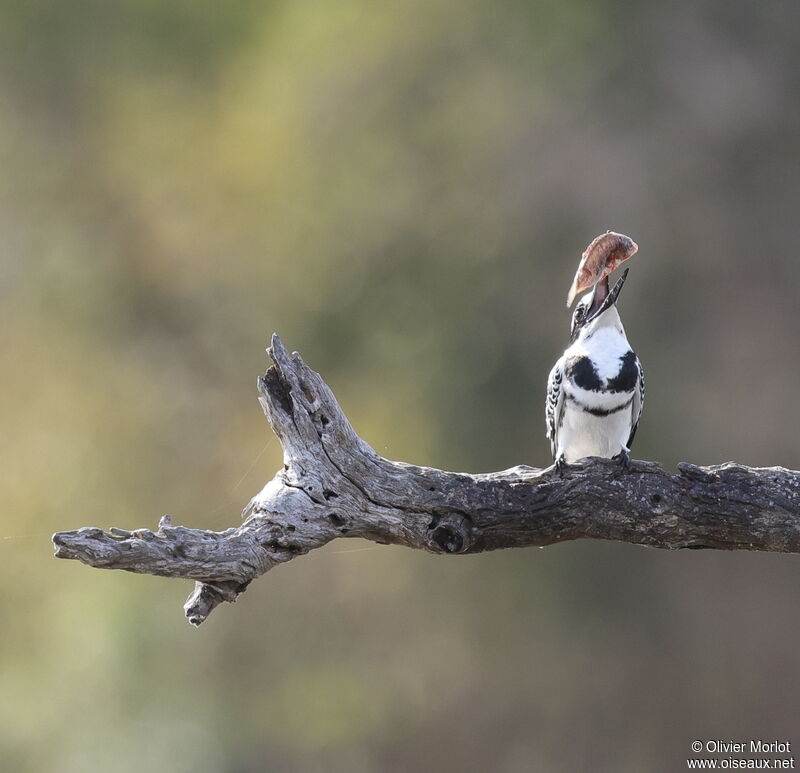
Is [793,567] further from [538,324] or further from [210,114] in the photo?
[210,114]

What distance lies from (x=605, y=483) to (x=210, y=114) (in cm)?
408

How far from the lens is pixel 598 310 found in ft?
8.91

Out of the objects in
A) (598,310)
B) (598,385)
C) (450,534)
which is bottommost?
(450,534)

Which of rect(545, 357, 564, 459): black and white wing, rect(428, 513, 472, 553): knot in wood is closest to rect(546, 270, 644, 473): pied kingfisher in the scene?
rect(545, 357, 564, 459): black and white wing

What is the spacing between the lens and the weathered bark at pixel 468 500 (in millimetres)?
2305

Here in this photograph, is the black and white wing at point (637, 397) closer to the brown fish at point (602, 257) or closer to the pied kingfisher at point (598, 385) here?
the pied kingfisher at point (598, 385)

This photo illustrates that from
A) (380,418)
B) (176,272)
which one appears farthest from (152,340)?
(380,418)

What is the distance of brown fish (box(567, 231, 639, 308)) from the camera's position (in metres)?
2.54

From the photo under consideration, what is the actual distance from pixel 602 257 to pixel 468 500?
0.65 meters

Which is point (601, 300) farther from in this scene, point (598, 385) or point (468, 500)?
point (468, 500)

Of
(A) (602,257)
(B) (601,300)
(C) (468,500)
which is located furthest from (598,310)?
(C) (468,500)

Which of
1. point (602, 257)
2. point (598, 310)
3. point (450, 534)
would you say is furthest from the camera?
point (598, 310)

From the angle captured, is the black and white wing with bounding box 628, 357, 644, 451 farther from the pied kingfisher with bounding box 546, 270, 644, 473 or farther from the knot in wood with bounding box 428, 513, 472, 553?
the knot in wood with bounding box 428, 513, 472, 553

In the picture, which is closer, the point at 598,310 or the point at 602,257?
the point at 602,257
